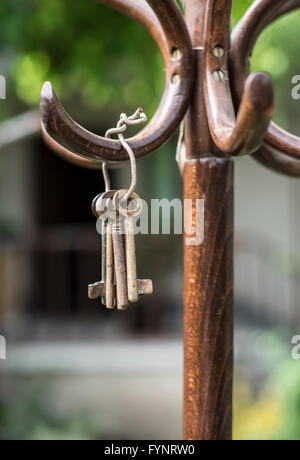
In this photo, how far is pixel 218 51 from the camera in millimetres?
614

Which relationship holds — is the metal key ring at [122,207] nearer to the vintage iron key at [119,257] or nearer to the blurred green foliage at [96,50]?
the vintage iron key at [119,257]

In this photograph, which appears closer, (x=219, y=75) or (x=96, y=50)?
(x=219, y=75)

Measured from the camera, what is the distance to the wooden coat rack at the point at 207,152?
601 mm

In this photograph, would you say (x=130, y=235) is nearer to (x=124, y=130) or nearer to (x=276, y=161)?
(x=124, y=130)

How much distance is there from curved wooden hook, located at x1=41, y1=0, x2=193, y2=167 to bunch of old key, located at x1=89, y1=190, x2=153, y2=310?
0.15ft

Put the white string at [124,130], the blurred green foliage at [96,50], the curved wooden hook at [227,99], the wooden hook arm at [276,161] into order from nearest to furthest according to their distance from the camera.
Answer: the curved wooden hook at [227,99], the white string at [124,130], the wooden hook arm at [276,161], the blurred green foliage at [96,50]

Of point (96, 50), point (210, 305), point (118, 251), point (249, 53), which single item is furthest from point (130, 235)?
point (96, 50)

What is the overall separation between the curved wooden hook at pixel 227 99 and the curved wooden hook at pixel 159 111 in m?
0.03

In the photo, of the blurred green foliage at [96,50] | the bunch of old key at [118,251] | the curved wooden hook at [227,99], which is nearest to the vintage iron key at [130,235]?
the bunch of old key at [118,251]

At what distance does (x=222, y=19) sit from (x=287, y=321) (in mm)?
4413

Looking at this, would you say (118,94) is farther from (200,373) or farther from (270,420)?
(200,373)

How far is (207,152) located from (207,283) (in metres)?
0.14

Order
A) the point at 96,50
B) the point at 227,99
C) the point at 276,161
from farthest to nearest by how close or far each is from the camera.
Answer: the point at 96,50 → the point at 276,161 → the point at 227,99
